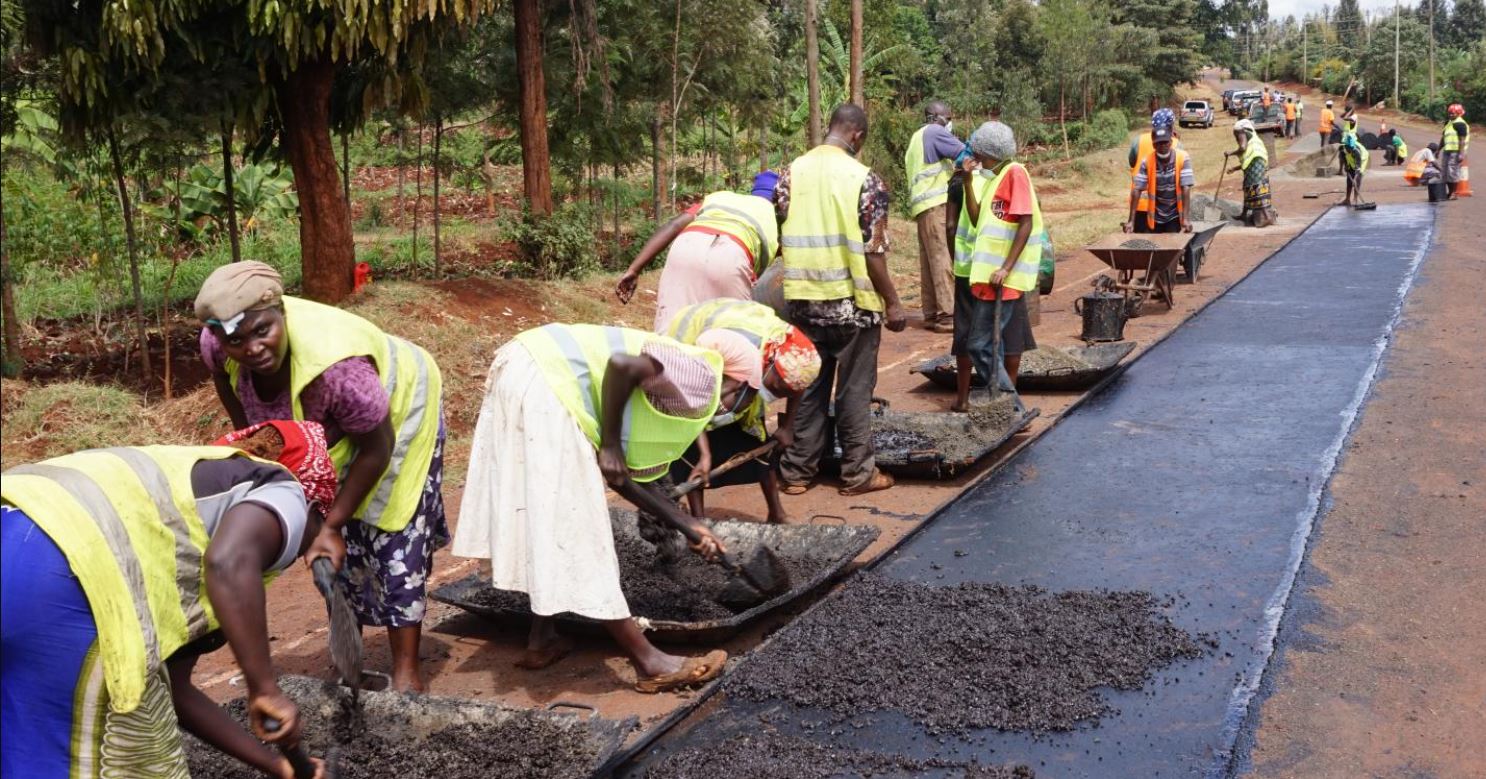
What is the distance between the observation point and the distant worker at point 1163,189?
12047 millimetres

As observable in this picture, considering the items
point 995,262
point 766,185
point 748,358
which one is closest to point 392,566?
point 748,358

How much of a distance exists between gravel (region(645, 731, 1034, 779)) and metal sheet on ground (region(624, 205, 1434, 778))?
3.8 inches

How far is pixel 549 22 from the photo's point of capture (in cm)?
1188

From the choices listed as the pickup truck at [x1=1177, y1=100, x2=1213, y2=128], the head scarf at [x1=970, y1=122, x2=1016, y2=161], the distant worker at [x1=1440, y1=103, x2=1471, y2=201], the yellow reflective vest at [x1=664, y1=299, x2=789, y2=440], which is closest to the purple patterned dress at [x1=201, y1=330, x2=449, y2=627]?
the yellow reflective vest at [x1=664, y1=299, x2=789, y2=440]

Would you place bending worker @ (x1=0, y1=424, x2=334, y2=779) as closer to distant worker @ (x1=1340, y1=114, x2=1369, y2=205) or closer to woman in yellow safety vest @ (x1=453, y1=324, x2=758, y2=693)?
woman in yellow safety vest @ (x1=453, y1=324, x2=758, y2=693)

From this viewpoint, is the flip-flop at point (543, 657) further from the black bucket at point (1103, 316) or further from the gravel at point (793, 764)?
the black bucket at point (1103, 316)

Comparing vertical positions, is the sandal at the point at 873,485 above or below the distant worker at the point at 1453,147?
below

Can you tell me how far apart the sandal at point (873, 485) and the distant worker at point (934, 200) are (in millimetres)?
3596

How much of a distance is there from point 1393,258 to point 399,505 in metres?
13.7

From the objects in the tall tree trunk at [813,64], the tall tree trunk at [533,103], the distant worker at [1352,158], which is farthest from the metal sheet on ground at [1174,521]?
the distant worker at [1352,158]

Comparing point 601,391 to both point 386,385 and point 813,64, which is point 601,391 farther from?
point 813,64

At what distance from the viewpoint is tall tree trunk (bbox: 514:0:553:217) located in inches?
415

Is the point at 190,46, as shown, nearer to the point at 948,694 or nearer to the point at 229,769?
the point at 229,769

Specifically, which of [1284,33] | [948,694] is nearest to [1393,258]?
[948,694]
